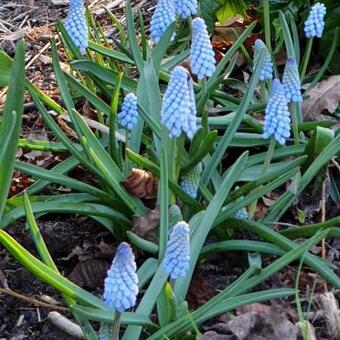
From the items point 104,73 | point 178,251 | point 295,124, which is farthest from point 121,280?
point 104,73

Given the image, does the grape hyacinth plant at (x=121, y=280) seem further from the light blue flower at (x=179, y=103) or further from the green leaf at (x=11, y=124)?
the green leaf at (x=11, y=124)

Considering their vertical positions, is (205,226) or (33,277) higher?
(205,226)

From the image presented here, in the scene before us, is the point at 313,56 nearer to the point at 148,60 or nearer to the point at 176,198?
the point at 148,60

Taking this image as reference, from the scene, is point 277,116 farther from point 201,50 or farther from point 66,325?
point 66,325

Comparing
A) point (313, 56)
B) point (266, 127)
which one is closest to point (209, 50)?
point (266, 127)

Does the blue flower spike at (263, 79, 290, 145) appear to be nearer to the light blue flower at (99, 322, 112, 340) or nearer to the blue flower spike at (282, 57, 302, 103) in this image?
the blue flower spike at (282, 57, 302, 103)

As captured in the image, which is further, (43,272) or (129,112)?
(129,112)
